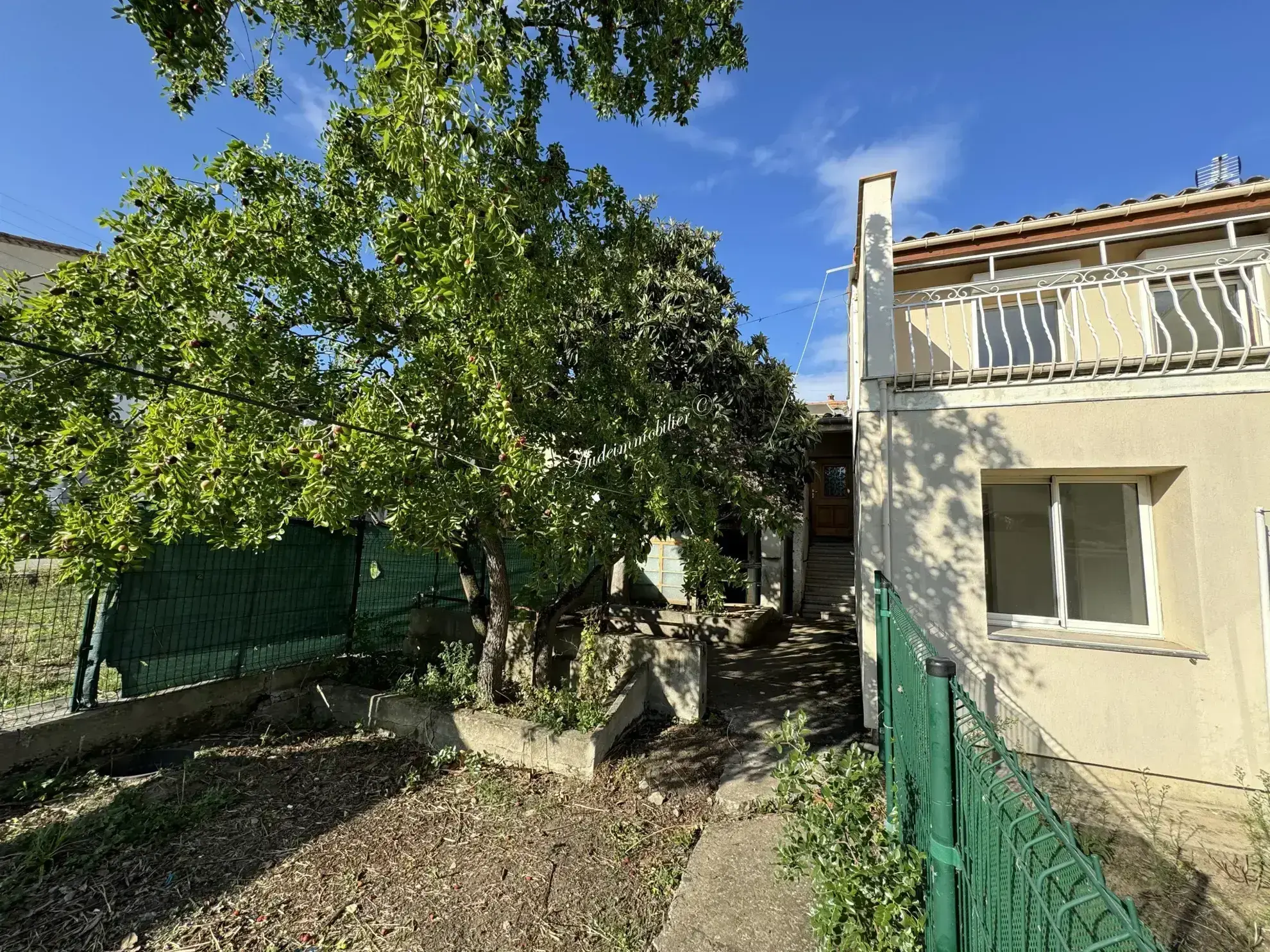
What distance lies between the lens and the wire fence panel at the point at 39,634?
373cm

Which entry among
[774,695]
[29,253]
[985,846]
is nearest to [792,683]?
[774,695]

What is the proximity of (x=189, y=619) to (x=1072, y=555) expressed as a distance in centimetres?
754

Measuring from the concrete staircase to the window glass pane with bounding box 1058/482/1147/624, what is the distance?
230 inches

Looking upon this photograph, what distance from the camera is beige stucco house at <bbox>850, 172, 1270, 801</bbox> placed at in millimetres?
3693

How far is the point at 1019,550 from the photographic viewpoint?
14.9ft

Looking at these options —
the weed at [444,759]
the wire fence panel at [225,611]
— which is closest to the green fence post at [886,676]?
the weed at [444,759]

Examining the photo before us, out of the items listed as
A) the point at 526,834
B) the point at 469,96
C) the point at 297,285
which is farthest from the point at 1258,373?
the point at 297,285

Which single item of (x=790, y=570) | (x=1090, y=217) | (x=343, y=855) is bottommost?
(x=343, y=855)

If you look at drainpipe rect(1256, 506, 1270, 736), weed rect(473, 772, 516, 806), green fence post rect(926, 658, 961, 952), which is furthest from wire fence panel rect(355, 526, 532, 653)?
drainpipe rect(1256, 506, 1270, 736)

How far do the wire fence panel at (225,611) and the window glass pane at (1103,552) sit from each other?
6992 millimetres

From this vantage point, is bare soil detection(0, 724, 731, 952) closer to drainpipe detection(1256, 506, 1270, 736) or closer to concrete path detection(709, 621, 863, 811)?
concrete path detection(709, 621, 863, 811)

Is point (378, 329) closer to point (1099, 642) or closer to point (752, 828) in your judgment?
point (752, 828)

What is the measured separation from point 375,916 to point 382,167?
16.2 feet

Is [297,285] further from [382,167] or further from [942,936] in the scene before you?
[942,936]
